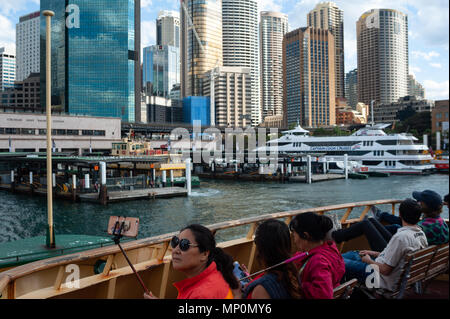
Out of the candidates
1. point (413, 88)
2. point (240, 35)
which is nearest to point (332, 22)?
point (240, 35)

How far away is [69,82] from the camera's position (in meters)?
99.8

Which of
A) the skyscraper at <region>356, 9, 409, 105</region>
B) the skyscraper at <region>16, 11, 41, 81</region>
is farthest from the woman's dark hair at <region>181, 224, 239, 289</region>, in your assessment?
the skyscraper at <region>16, 11, 41, 81</region>

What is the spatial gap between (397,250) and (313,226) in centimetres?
144

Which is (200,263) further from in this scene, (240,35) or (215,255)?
(240,35)

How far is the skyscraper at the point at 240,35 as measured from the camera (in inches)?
7146

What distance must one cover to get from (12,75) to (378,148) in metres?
158

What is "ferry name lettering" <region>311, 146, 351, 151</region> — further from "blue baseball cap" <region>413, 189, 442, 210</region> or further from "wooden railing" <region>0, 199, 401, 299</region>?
"wooden railing" <region>0, 199, 401, 299</region>

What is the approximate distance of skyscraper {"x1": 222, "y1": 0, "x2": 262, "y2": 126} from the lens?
181500 mm

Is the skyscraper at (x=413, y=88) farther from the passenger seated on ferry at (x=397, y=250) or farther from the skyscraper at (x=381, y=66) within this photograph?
the passenger seated on ferry at (x=397, y=250)

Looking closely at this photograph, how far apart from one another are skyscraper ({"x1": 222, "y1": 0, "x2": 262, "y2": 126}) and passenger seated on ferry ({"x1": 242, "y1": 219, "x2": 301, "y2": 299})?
18088 centimetres

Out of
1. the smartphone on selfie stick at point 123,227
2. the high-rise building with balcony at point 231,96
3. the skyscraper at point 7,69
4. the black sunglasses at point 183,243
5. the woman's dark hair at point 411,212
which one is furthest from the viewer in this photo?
the high-rise building with balcony at point 231,96

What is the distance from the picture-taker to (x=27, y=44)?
161 meters

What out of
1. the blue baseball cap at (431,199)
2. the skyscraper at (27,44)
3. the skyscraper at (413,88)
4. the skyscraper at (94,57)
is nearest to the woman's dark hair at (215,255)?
the blue baseball cap at (431,199)
